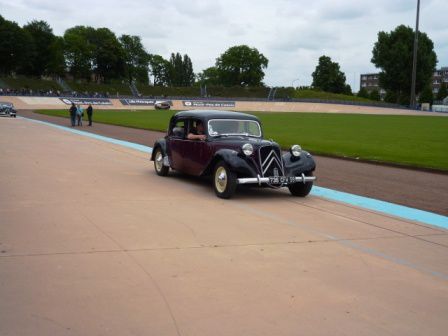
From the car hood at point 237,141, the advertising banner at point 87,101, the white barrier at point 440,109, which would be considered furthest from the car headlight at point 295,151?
the white barrier at point 440,109

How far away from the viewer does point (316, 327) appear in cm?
406

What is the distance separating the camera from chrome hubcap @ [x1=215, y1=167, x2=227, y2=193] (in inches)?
382

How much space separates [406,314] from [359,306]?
1.28ft

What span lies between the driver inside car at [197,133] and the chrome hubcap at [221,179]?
1299mm

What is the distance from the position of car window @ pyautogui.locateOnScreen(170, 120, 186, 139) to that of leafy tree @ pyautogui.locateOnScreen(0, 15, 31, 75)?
99.5m

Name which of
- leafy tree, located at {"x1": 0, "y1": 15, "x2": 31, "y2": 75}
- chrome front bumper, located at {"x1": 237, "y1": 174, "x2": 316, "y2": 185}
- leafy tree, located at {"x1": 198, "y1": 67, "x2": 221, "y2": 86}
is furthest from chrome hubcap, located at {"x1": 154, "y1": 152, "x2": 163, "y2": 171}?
leafy tree, located at {"x1": 198, "y1": 67, "x2": 221, "y2": 86}

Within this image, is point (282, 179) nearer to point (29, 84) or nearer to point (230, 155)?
point (230, 155)

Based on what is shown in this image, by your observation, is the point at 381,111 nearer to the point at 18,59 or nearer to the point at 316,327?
the point at 18,59

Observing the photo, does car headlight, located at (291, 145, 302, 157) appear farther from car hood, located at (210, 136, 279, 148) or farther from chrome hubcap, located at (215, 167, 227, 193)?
chrome hubcap, located at (215, 167, 227, 193)

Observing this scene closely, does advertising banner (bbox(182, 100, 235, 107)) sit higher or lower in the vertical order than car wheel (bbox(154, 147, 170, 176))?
higher

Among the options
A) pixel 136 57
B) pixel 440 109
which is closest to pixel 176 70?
pixel 136 57

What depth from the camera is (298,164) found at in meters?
10.3

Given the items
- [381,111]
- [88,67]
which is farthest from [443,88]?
[88,67]

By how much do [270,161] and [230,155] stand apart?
0.78 metres
